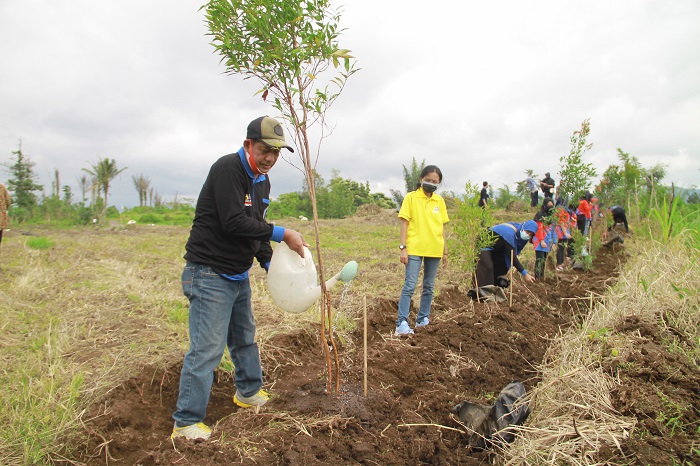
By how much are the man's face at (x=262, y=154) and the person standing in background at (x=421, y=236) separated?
213 cm

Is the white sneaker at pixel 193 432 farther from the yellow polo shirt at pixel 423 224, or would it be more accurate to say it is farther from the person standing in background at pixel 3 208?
the person standing in background at pixel 3 208

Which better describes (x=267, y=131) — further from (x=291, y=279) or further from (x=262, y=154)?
(x=291, y=279)

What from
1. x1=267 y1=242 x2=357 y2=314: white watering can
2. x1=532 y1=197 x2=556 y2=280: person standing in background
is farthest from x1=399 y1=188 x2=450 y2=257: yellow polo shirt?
x1=532 y1=197 x2=556 y2=280: person standing in background

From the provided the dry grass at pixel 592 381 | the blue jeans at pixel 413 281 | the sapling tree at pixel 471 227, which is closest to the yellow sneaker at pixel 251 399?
the dry grass at pixel 592 381

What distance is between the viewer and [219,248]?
259 cm

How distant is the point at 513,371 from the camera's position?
139 inches

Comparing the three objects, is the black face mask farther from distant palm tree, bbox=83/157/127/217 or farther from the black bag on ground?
distant palm tree, bbox=83/157/127/217

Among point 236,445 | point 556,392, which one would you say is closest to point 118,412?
point 236,445

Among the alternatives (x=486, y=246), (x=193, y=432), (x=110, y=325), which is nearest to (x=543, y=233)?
(x=486, y=246)

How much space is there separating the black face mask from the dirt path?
135 centimetres

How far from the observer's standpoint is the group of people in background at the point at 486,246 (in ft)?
14.9

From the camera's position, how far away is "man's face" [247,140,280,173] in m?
2.54

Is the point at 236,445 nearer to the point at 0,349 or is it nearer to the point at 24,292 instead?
the point at 0,349

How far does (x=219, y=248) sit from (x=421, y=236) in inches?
95.1
